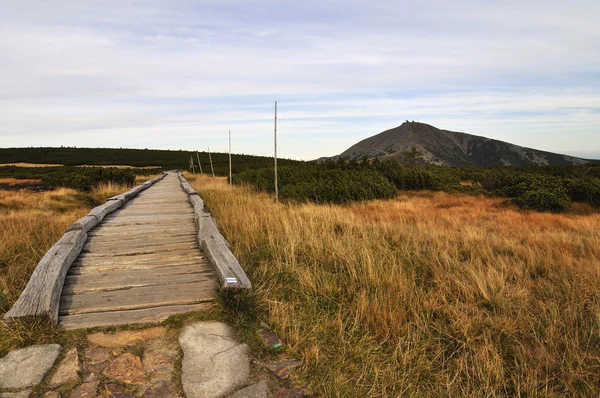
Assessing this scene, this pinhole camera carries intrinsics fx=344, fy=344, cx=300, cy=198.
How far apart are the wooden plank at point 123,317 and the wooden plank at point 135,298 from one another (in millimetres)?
74

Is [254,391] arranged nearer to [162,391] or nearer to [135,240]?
[162,391]

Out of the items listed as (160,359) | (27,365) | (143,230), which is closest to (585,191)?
(143,230)

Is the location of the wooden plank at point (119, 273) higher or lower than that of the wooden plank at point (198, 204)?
lower

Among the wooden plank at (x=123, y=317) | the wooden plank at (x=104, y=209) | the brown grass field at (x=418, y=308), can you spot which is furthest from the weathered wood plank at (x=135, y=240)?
the wooden plank at (x=123, y=317)

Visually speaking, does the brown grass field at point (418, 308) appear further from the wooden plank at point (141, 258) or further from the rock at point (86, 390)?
the rock at point (86, 390)

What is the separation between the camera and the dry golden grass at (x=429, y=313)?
2.47 meters

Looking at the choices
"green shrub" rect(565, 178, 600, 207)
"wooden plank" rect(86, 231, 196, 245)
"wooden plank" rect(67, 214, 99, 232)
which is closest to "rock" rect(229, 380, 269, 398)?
"wooden plank" rect(86, 231, 196, 245)

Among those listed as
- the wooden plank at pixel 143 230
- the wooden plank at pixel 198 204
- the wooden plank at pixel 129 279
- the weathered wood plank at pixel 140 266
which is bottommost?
the wooden plank at pixel 129 279

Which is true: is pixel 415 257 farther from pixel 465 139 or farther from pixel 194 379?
pixel 465 139

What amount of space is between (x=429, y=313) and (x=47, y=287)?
347cm

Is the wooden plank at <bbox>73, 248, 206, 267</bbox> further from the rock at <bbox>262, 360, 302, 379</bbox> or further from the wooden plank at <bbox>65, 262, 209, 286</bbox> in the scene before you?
the rock at <bbox>262, 360, 302, 379</bbox>

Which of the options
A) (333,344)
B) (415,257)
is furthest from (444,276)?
(333,344)

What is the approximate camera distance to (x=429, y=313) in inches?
135

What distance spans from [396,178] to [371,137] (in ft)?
442
